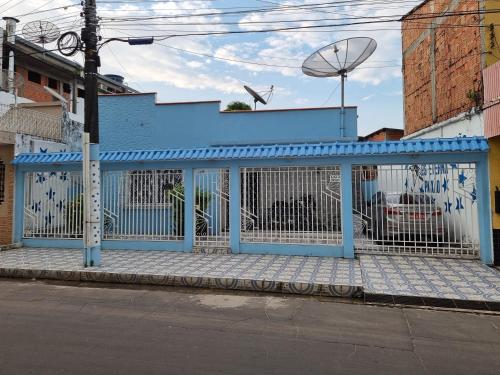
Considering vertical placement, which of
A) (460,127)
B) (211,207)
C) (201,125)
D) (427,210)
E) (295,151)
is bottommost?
(427,210)

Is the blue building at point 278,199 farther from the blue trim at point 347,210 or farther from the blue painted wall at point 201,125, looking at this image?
the blue painted wall at point 201,125

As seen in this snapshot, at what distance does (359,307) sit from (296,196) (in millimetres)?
3829

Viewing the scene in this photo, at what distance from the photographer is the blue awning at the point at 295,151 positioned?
25.8 feet

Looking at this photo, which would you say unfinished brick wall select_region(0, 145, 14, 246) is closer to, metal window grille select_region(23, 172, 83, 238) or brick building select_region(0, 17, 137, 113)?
metal window grille select_region(23, 172, 83, 238)

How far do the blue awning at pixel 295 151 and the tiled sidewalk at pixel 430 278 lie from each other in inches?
89.0

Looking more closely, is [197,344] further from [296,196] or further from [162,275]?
[296,196]

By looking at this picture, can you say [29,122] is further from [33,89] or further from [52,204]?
[33,89]

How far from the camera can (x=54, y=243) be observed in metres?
10.3

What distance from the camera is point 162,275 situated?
694 cm

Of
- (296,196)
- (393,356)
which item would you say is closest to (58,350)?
(393,356)

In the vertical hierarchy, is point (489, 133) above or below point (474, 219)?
above

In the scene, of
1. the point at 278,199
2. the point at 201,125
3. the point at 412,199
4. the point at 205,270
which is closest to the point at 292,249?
the point at 278,199

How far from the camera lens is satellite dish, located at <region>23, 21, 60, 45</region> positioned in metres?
9.01

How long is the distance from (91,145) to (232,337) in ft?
16.7
